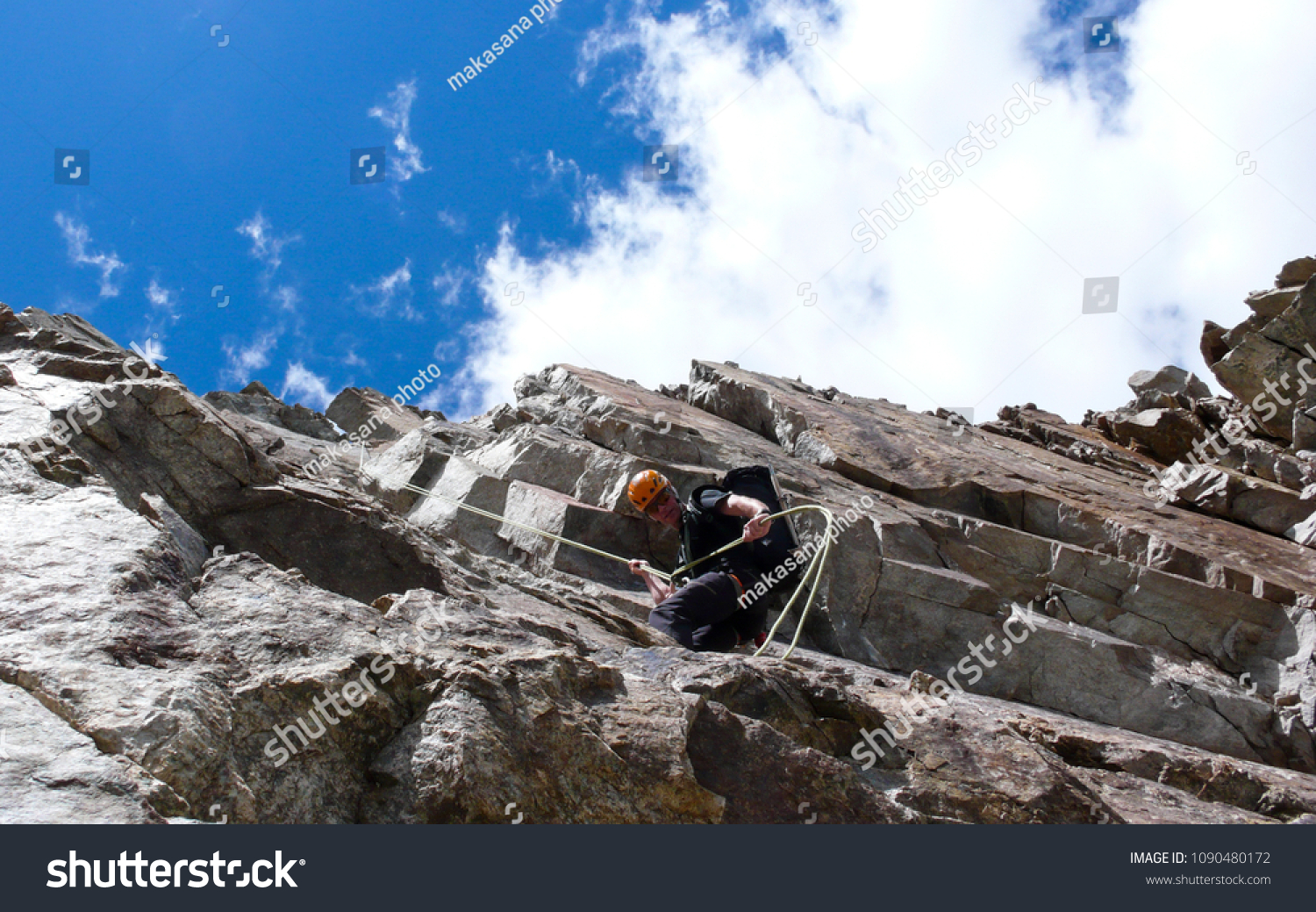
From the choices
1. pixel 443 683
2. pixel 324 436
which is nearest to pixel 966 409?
pixel 324 436

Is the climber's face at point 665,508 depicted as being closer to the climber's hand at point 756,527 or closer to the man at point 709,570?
the man at point 709,570

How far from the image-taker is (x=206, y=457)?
7.79 meters

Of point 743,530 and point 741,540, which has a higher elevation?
point 743,530

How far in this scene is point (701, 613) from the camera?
819 cm

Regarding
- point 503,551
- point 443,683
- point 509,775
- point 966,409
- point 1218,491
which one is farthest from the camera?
point 966,409

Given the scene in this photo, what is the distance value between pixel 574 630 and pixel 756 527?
2276mm

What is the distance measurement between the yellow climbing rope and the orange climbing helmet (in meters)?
0.72

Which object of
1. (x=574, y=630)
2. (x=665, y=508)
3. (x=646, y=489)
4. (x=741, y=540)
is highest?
(x=646, y=489)

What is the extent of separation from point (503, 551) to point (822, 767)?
6.80 meters

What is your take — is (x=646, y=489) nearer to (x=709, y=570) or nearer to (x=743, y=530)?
(x=709, y=570)

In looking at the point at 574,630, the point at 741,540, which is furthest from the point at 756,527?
the point at 574,630

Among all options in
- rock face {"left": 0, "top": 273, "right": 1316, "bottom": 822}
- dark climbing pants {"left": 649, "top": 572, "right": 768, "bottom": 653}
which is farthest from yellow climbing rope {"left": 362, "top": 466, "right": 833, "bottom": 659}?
dark climbing pants {"left": 649, "top": 572, "right": 768, "bottom": 653}

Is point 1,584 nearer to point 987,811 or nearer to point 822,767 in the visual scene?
point 822,767

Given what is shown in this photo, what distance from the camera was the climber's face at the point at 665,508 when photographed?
957 centimetres
